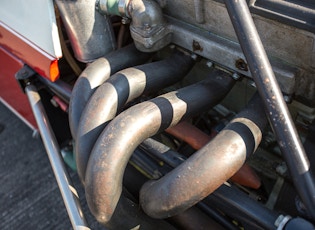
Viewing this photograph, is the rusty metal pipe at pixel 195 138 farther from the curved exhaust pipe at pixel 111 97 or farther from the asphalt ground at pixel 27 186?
the asphalt ground at pixel 27 186

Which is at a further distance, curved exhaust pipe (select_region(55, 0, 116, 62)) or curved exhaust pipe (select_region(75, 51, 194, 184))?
curved exhaust pipe (select_region(55, 0, 116, 62))

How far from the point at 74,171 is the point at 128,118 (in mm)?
871

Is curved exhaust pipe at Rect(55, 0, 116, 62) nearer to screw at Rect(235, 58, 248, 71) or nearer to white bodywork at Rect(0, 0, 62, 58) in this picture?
white bodywork at Rect(0, 0, 62, 58)

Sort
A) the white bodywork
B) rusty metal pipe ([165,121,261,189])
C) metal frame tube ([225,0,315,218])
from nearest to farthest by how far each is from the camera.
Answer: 1. metal frame tube ([225,0,315,218])
2. rusty metal pipe ([165,121,261,189])
3. the white bodywork

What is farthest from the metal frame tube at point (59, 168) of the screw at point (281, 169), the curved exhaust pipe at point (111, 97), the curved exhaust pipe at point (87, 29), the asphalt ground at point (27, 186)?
the screw at point (281, 169)

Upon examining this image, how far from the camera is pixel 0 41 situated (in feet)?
4.25

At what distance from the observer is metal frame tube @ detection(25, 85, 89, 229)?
0.89m

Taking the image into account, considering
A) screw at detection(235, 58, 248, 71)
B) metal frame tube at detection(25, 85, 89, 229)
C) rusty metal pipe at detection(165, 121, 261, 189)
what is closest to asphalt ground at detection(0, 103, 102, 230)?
metal frame tube at detection(25, 85, 89, 229)

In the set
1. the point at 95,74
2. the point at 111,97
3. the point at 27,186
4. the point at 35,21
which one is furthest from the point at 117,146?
the point at 27,186

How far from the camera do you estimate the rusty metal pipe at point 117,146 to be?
67 cm

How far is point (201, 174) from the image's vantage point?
2.05 ft

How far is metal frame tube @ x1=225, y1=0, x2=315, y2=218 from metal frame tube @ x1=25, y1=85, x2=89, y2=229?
52 cm

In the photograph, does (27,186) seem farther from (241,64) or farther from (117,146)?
(241,64)

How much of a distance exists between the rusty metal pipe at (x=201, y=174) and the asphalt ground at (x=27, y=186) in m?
0.74
